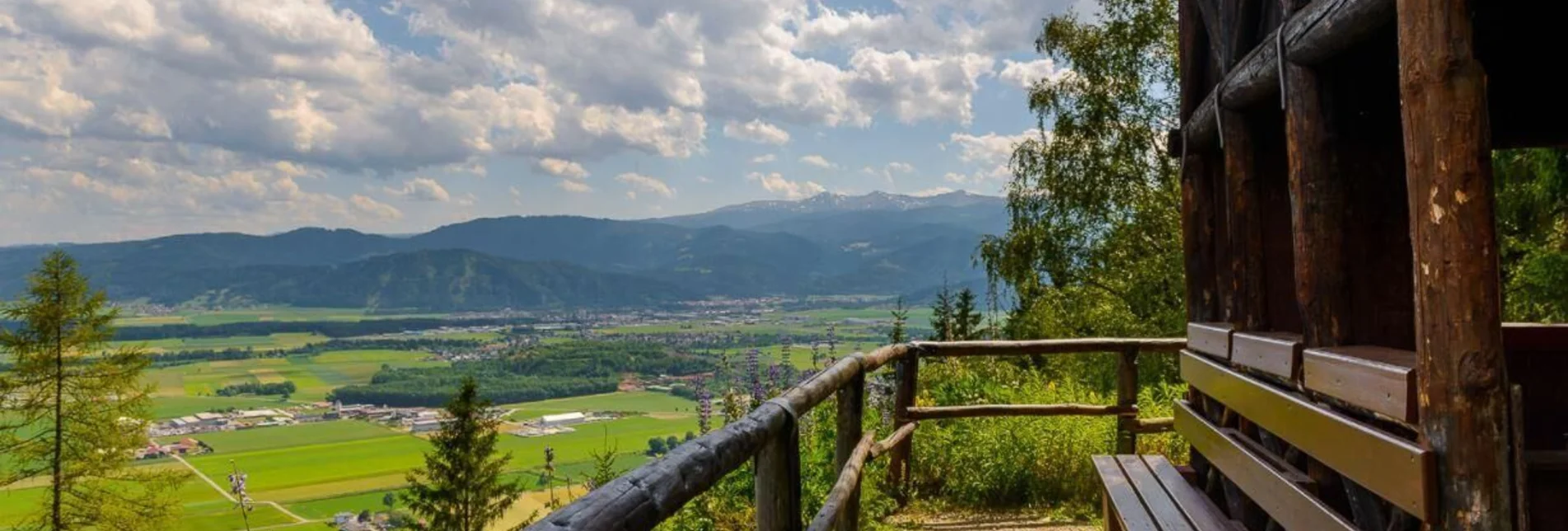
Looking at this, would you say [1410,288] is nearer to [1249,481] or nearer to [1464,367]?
[1249,481]

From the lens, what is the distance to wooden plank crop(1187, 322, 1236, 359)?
377 centimetres

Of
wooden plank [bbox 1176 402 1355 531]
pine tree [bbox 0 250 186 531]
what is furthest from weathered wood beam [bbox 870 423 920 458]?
pine tree [bbox 0 250 186 531]

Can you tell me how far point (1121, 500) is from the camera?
3.90 metres

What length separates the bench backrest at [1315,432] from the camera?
6.99 ft

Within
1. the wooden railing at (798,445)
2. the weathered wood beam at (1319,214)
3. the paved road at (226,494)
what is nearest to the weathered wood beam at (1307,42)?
the weathered wood beam at (1319,214)

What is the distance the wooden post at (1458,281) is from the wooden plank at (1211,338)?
1713mm

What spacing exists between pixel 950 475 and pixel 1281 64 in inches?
159

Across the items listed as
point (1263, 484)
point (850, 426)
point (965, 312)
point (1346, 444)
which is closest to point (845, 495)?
point (850, 426)

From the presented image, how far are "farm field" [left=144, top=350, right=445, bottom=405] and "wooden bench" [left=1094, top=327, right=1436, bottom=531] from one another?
85.9 m

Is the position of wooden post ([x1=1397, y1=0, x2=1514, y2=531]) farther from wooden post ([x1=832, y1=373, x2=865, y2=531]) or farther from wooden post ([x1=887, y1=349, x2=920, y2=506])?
wooden post ([x1=887, y1=349, x2=920, y2=506])

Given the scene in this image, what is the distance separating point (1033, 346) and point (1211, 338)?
2.47 m

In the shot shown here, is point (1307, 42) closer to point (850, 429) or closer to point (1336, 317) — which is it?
point (1336, 317)

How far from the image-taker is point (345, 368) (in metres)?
102

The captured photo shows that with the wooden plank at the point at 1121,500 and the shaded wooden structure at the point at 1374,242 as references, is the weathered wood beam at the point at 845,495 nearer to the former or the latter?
the wooden plank at the point at 1121,500
